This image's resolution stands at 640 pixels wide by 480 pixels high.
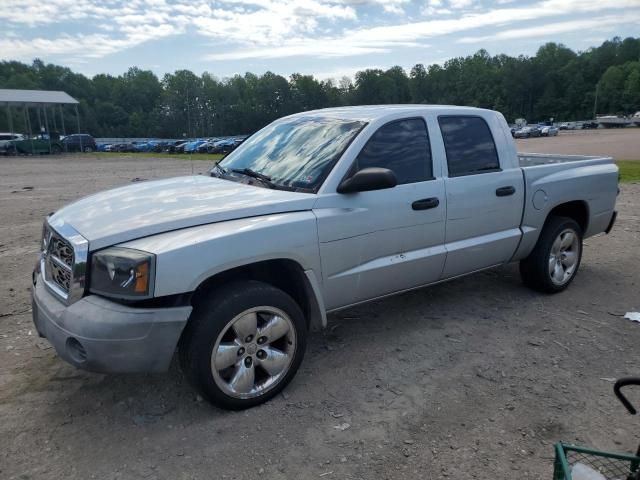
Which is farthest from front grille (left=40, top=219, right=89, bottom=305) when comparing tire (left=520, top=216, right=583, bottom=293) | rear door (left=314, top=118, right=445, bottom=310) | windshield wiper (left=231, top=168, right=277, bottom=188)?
tire (left=520, top=216, right=583, bottom=293)

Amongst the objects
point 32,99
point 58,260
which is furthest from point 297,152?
point 32,99

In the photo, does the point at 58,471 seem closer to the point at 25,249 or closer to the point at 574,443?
the point at 574,443

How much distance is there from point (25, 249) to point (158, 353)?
5.45 metres

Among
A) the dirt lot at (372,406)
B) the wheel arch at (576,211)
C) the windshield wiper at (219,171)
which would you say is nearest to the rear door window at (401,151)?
the windshield wiper at (219,171)

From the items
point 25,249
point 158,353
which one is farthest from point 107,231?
point 25,249

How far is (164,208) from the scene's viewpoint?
3365 millimetres

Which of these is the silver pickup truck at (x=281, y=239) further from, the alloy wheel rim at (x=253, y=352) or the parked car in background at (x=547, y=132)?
the parked car in background at (x=547, y=132)

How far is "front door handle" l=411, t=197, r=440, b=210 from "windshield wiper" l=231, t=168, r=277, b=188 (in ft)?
3.56

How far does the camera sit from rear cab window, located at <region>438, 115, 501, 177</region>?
14.4ft

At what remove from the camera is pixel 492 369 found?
3.81 meters

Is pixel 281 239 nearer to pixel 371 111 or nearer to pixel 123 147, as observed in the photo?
pixel 371 111

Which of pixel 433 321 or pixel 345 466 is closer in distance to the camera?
pixel 345 466

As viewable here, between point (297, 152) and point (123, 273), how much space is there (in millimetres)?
1702

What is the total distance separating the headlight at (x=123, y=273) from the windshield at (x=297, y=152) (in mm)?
1253
